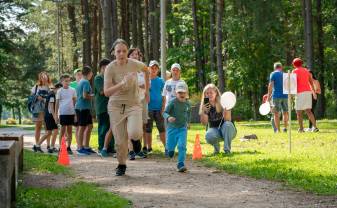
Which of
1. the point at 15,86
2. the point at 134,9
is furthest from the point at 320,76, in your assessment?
the point at 15,86

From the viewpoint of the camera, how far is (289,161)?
11156 millimetres

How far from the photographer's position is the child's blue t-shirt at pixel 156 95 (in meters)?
13.7

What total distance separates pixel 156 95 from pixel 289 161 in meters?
3.67

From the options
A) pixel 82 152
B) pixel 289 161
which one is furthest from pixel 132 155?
pixel 289 161

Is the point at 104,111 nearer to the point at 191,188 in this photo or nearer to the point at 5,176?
the point at 191,188

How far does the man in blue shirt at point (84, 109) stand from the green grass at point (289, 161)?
5.42 feet

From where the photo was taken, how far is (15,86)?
198 feet

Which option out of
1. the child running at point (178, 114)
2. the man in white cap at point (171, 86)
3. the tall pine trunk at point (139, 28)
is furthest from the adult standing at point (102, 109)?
the tall pine trunk at point (139, 28)

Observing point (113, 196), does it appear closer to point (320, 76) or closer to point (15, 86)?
point (320, 76)

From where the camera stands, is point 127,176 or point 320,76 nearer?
point 127,176

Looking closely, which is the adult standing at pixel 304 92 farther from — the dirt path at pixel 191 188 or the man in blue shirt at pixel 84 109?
the dirt path at pixel 191 188

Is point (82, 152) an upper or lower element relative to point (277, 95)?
lower

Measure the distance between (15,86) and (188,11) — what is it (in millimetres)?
23181

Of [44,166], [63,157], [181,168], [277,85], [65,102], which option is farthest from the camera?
[277,85]
